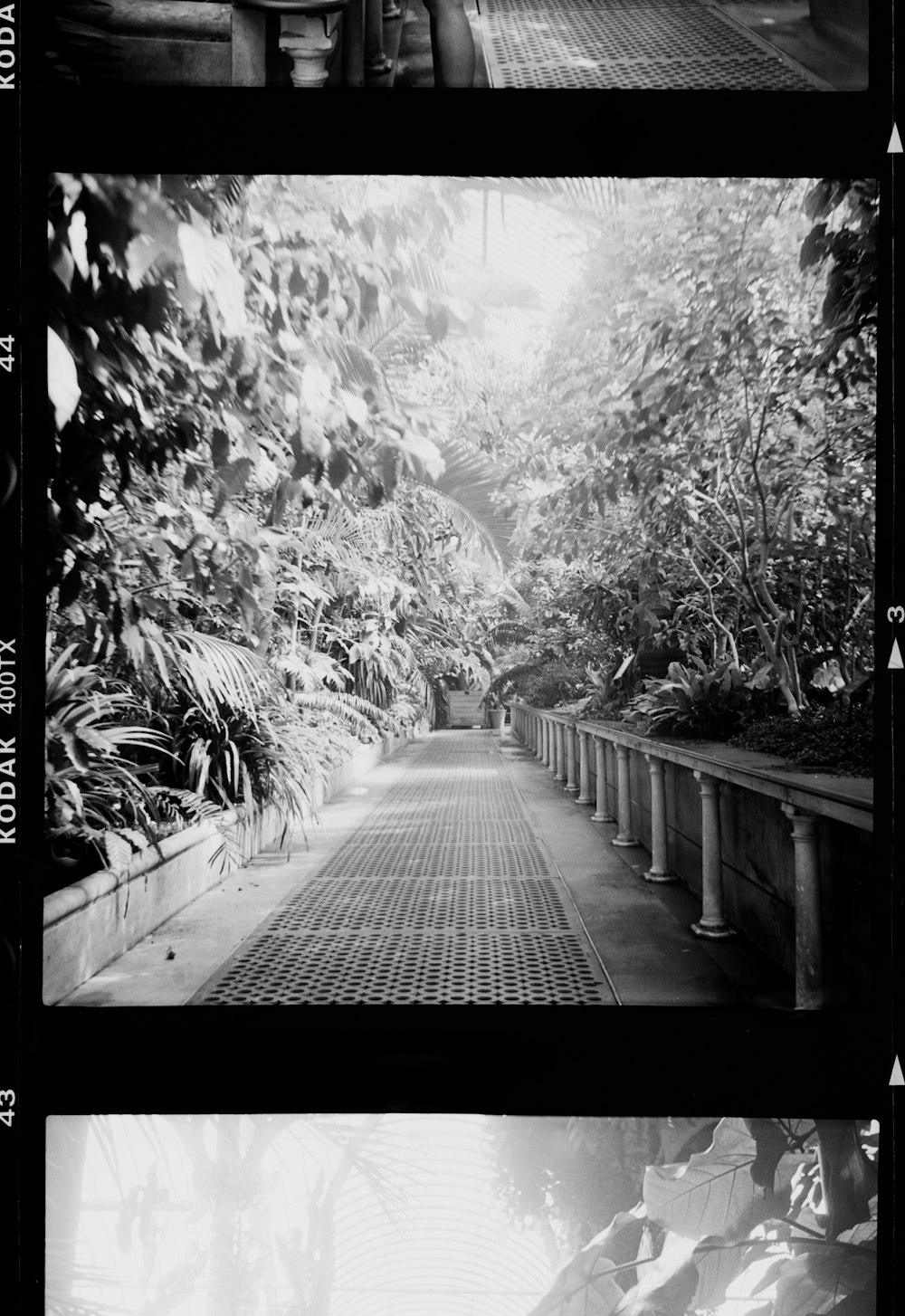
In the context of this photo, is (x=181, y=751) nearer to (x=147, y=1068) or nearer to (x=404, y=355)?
(x=147, y=1068)

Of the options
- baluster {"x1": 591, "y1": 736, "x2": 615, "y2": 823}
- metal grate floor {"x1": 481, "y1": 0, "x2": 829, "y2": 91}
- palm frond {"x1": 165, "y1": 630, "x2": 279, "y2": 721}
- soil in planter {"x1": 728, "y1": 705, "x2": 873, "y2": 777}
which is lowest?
baluster {"x1": 591, "y1": 736, "x2": 615, "y2": 823}

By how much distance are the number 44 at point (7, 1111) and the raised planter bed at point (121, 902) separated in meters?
0.14

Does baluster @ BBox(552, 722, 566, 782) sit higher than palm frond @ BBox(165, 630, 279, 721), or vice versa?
palm frond @ BBox(165, 630, 279, 721)

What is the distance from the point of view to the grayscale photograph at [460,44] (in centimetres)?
103

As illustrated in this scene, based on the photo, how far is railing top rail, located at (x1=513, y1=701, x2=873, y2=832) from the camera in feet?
3.32

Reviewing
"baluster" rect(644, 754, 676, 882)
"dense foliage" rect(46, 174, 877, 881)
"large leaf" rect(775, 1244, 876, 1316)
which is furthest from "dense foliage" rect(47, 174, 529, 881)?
"large leaf" rect(775, 1244, 876, 1316)

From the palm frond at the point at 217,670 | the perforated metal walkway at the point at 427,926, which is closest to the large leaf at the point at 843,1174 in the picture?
the perforated metal walkway at the point at 427,926

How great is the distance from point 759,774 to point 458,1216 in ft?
2.69

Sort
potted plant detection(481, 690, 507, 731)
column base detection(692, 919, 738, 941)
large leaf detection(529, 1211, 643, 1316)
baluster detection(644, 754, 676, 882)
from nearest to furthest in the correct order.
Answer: large leaf detection(529, 1211, 643, 1316) < column base detection(692, 919, 738, 941) < baluster detection(644, 754, 676, 882) < potted plant detection(481, 690, 507, 731)

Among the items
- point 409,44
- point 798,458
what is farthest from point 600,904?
point 409,44

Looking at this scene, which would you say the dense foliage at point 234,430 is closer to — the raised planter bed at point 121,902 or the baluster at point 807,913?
the raised planter bed at point 121,902

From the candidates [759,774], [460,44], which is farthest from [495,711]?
[460,44]

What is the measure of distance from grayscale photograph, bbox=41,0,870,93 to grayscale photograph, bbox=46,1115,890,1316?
1583mm

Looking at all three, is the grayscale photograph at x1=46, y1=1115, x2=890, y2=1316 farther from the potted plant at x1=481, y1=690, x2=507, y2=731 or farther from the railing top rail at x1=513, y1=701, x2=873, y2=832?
the potted plant at x1=481, y1=690, x2=507, y2=731
